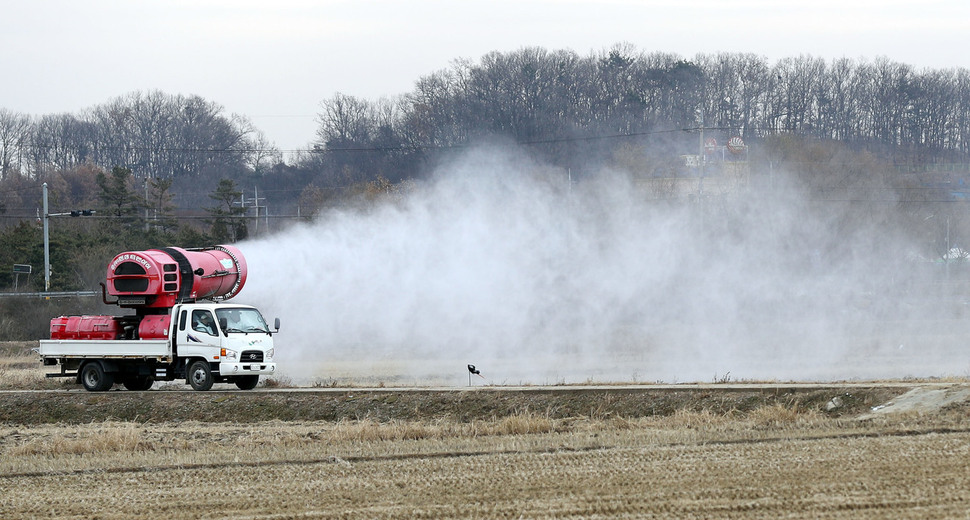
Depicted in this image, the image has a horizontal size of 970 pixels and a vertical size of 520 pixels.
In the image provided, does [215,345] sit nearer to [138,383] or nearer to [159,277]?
[159,277]

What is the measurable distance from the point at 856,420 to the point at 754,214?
3255cm

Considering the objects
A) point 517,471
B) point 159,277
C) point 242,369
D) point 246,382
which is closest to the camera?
point 517,471

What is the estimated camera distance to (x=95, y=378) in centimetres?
2852

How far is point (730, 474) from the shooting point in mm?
14312

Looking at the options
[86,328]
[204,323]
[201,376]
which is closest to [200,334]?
[204,323]

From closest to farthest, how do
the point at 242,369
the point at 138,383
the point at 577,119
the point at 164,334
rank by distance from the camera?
the point at 164,334
the point at 242,369
the point at 138,383
the point at 577,119

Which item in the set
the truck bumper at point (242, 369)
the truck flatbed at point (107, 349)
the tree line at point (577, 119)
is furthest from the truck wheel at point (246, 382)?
the tree line at point (577, 119)

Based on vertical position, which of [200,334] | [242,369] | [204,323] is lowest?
[242,369]

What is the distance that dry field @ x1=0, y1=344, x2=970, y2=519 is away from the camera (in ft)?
42.7

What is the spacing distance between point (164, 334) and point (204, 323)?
111 cm

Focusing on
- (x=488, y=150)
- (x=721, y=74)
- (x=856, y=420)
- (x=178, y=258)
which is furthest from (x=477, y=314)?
(x=721, y=74)

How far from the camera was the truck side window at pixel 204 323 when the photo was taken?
27781 mm

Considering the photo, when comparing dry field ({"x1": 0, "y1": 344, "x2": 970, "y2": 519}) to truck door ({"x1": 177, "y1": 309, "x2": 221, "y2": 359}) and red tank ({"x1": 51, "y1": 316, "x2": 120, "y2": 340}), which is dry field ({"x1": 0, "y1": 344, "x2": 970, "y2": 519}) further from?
red tank ({"x1": 51, "y1": 316, "x2": 120, "y2": 340})

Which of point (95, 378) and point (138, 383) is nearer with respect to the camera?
point (95, 378)
